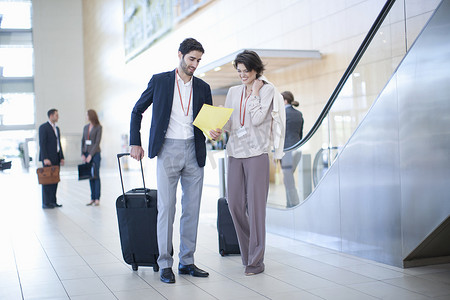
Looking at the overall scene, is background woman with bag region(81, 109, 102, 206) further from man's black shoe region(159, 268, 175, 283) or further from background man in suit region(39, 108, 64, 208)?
man's black shoe region(159, 268, 175, 283)

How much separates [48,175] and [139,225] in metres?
5.25

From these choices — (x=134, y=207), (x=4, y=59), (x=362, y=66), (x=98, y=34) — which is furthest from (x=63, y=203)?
(x=4, y=59)

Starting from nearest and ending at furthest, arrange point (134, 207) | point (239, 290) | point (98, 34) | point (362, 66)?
point (239, 290) → point (134, 207) → point (362, 66) → point (98, 34)

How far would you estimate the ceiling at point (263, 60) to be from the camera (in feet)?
35.2

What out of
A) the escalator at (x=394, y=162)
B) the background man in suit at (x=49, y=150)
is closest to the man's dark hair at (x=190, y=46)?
the escalator at (x=394, y=162)

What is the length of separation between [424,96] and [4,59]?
106 ft

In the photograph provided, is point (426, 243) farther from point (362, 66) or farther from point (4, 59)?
point (4, 59)

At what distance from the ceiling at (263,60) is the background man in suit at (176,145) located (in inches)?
203


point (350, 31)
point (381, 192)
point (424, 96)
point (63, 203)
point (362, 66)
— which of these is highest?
point (350, 31)

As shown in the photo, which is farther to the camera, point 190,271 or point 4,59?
point 4,59

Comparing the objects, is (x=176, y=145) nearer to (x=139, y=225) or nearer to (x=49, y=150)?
(x=139, y=225)

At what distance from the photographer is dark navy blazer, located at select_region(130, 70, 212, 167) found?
395 centimetres

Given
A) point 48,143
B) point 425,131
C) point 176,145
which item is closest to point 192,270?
point 176,145

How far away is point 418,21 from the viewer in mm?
4047
